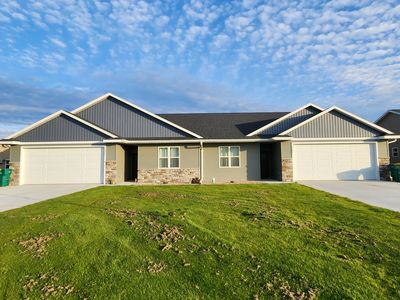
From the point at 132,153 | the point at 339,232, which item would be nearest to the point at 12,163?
the point at 132,153

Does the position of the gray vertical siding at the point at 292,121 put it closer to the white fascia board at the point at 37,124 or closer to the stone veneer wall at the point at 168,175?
the stone veneer wall at the point at 168,175

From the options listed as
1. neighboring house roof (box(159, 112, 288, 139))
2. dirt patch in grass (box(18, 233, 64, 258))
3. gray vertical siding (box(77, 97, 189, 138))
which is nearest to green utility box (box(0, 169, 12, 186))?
gray vertical siding (box(77, 97, 189, 138))

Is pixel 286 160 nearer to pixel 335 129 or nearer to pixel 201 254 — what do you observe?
pixel 335 129

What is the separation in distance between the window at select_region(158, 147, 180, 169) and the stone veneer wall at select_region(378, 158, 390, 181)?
13.6 m

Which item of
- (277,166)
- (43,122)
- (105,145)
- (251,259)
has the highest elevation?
(43,122)

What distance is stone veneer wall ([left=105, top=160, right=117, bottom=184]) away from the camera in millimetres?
16509

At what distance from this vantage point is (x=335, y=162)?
56.1 feet

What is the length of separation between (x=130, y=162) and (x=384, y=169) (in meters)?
18.1

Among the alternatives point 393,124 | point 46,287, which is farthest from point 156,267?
point 393,124

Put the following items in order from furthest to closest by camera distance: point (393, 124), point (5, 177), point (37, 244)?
point (393, 124)
point (5, 177)
point (37, 244)

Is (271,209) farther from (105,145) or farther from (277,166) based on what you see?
(105,145)

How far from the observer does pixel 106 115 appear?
18.5 m

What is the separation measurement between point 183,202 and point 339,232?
17.6ft

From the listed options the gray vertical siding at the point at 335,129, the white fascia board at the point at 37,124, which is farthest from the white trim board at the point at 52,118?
the gray vertical siding at the point at 335,129
